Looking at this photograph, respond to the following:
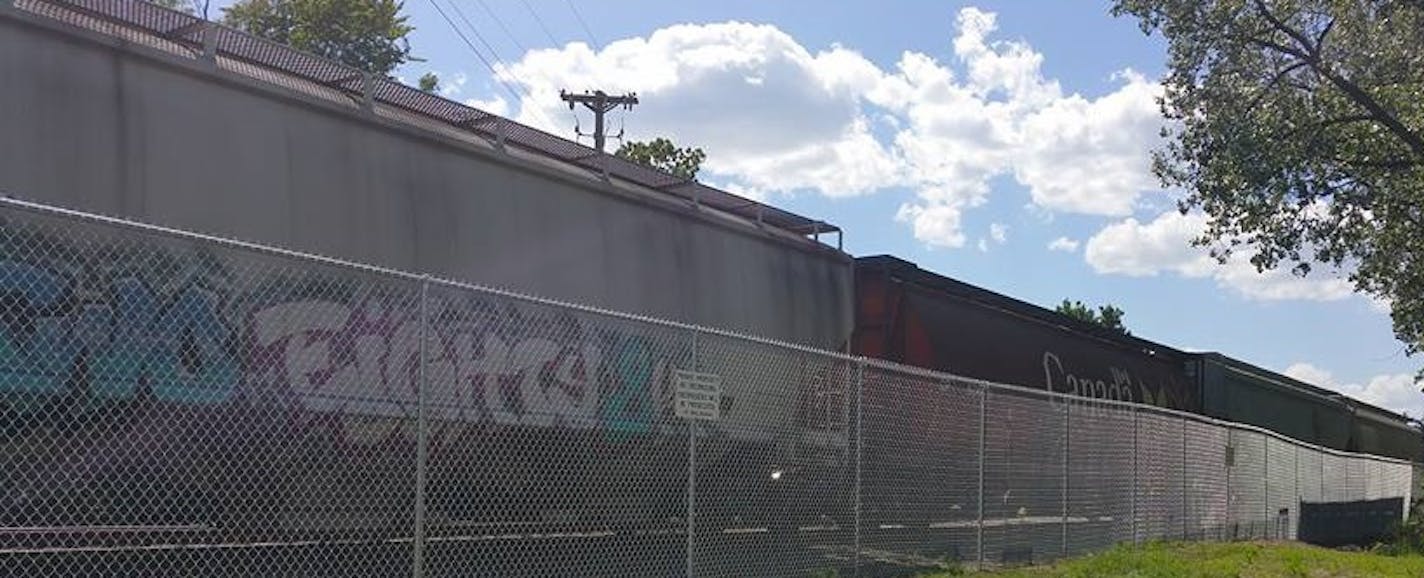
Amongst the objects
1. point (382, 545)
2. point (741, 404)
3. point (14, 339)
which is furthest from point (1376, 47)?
point (14, 339)

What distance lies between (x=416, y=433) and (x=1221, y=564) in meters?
9.60

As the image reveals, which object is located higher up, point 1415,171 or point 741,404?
point 1415,171

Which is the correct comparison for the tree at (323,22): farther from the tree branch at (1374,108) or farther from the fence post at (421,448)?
the fence post at (421,448)

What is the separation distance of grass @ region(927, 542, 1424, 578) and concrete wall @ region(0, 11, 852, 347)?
3688 millimetres

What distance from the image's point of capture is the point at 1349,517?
71.4 ft

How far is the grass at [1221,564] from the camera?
11.7m

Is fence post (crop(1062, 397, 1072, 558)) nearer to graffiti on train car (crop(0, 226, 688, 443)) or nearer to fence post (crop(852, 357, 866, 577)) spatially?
fence post (crop(852, 357, 866, 577))

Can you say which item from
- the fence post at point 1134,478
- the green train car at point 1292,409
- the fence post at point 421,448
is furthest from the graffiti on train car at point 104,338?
the green train car at point 1292,409

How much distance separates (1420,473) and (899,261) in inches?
970

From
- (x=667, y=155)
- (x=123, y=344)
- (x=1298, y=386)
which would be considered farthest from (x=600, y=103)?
(x=123, y=344)

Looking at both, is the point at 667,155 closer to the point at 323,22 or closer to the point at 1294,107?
the point at 323,22

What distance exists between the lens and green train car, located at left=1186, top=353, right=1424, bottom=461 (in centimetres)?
2541

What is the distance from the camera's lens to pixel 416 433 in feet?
22.6

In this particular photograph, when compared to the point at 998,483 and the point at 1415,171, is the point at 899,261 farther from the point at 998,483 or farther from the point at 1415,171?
the point at 1415,171
